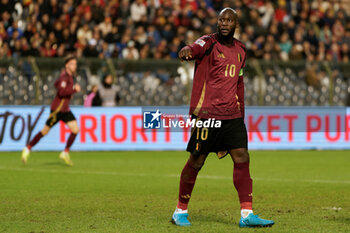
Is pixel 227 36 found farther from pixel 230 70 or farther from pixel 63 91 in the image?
pixel 63 91

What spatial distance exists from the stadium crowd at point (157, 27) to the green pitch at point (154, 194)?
454 centimetres

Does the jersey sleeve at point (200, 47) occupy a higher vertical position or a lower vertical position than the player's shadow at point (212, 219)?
higher

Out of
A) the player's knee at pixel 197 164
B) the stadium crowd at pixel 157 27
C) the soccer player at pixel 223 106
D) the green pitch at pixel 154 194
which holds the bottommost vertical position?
the green pitch at pixel 154 194

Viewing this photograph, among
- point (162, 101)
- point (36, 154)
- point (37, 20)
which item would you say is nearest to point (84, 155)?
point (36, 154)

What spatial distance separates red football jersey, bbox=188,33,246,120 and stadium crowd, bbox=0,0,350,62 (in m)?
13.8

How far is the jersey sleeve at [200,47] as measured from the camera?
23.6 feet

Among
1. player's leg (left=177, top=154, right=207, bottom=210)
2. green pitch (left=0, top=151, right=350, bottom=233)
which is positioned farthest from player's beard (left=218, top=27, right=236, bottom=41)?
green pitch (left=0, top=151, right=350, bottom=233)

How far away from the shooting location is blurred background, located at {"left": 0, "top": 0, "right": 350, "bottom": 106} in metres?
20.0

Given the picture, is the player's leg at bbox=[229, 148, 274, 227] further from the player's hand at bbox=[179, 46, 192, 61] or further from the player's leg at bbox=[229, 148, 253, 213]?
the player's hand at bbox=[179, 46, 192, 61]

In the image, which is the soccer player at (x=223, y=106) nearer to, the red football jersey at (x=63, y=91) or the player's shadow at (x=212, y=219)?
the player's shadow at (x=212, y=219)

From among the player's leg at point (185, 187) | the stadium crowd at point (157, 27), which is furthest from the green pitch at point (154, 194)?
the stadium crowd at point (157, 27)

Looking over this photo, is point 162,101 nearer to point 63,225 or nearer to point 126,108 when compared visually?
point 126,108

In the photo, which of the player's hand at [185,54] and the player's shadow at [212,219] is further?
the player's shadow at [212,219]

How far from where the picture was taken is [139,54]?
22484 mm
